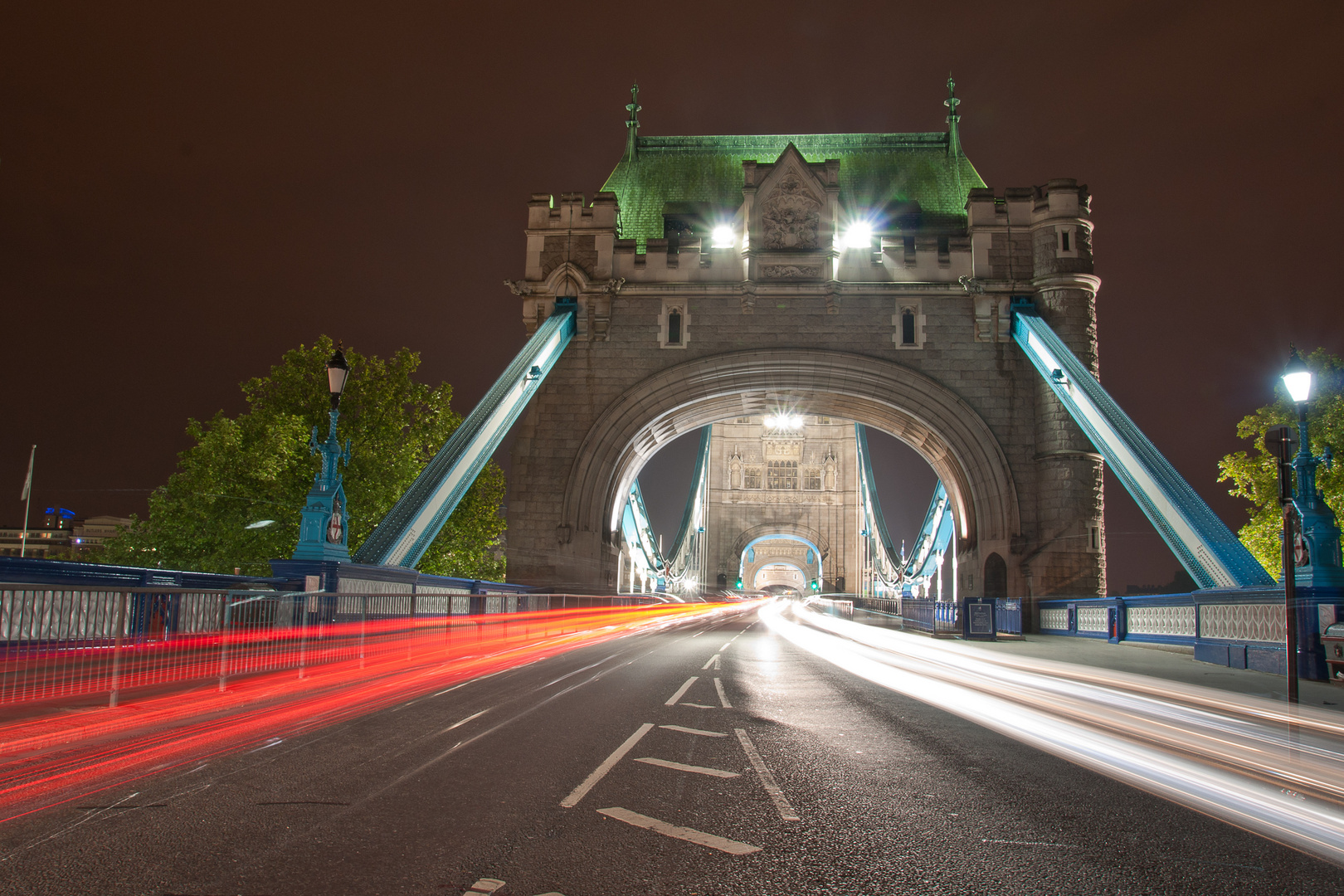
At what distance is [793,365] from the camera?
2456 centimetres

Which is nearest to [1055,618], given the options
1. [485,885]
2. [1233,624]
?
[1233,624]

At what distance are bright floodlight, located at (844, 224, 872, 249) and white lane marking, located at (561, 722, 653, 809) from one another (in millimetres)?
21062

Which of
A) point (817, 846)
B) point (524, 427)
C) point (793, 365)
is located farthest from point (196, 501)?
point (817, 846)

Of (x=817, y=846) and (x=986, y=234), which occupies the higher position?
(x=986, y=234)

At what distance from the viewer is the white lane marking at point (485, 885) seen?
10.0 feet

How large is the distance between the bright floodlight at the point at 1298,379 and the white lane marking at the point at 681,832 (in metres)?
9.30

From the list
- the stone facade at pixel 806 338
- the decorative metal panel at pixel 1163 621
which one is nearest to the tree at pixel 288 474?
the stone facade at pixel 806 338

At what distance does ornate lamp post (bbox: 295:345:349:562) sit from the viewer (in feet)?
38.5

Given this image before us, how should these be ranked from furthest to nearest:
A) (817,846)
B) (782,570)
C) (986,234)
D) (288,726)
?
(782,570)
(986,234)
(288,726)
(817,846)

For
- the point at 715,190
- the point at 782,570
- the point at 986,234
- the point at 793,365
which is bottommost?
the point at 782,570

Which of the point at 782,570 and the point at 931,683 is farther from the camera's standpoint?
the point at 782,570

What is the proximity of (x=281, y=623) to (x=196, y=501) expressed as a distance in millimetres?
18607

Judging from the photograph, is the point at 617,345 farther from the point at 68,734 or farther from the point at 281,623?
the point at 68,734

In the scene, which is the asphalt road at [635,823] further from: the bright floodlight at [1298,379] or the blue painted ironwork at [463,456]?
the blue painted ironwork at [463,456]
